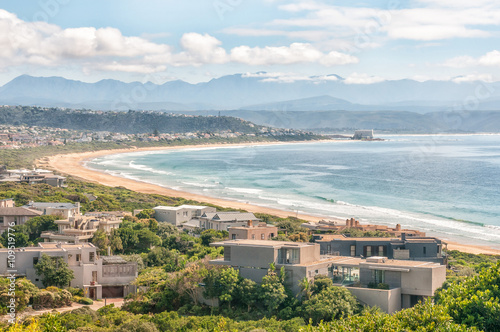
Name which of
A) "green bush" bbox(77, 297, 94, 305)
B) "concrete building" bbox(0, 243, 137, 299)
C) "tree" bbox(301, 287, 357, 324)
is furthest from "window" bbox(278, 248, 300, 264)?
"green bush" bbox(77, 297, 94, 305)

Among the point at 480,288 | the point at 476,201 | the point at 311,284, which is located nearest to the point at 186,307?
the point at 311,284

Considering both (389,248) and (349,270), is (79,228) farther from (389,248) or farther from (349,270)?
(349,270)

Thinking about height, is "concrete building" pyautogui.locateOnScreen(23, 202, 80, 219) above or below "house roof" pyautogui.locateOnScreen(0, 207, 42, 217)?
below

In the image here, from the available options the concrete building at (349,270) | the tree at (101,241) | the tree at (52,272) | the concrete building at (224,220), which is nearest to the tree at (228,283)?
the concrete building at (349,270)

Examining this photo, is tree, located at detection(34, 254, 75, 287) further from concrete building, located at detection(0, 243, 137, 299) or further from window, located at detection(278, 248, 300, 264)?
window, located at detection(278, 248, 300, 264)

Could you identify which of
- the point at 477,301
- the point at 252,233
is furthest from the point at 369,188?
the point at 477,301

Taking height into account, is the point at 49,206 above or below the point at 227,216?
above
